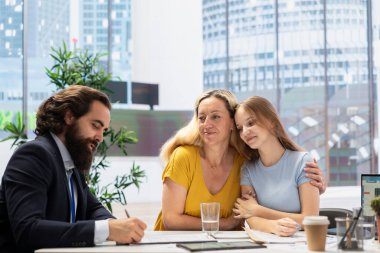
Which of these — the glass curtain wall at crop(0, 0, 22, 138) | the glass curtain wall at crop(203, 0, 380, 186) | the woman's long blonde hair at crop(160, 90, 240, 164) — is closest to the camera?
the woman's long blonde hair at crop(160, 90, 240, 164)

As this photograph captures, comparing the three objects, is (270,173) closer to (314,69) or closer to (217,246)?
(217,246)

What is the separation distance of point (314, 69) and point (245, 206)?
7393 mm

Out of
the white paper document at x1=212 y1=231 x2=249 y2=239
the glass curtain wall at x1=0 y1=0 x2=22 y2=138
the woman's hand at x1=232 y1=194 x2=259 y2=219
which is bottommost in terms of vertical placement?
the white paper document at x1=212 y1=231 x2=249 y2=239

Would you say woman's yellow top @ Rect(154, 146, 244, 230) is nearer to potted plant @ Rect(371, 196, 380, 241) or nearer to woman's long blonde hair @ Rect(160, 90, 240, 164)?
woman's long blonde hair @ Rect(160, 90, 240, 164)

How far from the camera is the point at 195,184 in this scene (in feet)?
9.12

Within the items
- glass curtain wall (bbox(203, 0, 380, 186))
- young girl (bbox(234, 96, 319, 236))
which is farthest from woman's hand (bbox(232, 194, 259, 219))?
glass curtain wall (bbox(203, 0, 380, 186))

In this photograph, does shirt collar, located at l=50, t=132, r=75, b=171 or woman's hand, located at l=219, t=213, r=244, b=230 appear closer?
shirt collar, located at l=50, t=132, r=75, b=171

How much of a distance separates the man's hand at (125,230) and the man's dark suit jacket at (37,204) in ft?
0.23

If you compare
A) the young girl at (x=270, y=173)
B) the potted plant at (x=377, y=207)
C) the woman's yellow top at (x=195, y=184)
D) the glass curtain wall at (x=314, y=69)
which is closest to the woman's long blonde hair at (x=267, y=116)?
the young girl at (x=270, y=173)

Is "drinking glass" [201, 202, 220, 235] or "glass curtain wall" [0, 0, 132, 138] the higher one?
"glass curtain wall" [0, 0, 132, 138]

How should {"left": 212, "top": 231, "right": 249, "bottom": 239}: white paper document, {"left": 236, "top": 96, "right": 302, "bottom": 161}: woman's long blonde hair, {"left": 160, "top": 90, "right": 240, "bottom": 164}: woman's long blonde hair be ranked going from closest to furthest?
{"left": 212, "top": 231, "right": 249, "bottom": 239}: white paper document
{"left": 236, "top": 96, "right": 302, "bottom": 161}: woman's long blonde hair
{"left": 160, "top": 90, "right": 240, "bottom": 164}: woman's long blonde hair

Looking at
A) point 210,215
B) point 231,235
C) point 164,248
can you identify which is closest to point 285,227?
point 231,235

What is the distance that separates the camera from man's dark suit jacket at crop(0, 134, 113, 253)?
1961 millimetres

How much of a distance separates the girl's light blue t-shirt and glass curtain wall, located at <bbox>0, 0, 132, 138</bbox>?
5325 mm
